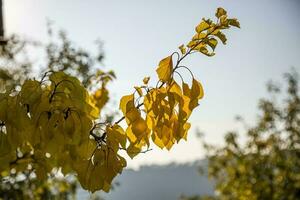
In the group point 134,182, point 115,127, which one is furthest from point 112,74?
point 134,182

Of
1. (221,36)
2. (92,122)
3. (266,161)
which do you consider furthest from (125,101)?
(266,161)

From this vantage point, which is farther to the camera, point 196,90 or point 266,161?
point 266,161

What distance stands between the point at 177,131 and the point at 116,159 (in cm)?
18

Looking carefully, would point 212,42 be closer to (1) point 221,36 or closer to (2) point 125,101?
(1) point 221,36

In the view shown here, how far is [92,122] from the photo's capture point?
41.6 inches

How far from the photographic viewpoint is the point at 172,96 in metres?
1.00

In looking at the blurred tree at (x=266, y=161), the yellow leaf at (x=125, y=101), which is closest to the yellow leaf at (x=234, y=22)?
the yellow leaf at (x=125, y=101)

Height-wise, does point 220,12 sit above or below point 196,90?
above

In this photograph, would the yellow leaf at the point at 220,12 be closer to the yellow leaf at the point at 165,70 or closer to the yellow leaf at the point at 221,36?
the yellow leaf at the point at 221,36

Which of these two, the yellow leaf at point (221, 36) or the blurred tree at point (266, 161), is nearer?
the yellow leaf at point (221, 36)

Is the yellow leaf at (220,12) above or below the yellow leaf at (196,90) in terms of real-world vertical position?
above

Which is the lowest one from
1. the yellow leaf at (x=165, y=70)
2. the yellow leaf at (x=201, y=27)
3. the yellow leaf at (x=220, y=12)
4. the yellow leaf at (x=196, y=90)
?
the yellow leaf at (x=196, y=90)

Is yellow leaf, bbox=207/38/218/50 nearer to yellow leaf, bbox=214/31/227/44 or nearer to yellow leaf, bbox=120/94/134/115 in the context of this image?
yellow leaf, bbox=214/31/227/44

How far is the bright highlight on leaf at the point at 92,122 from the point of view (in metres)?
0.98
